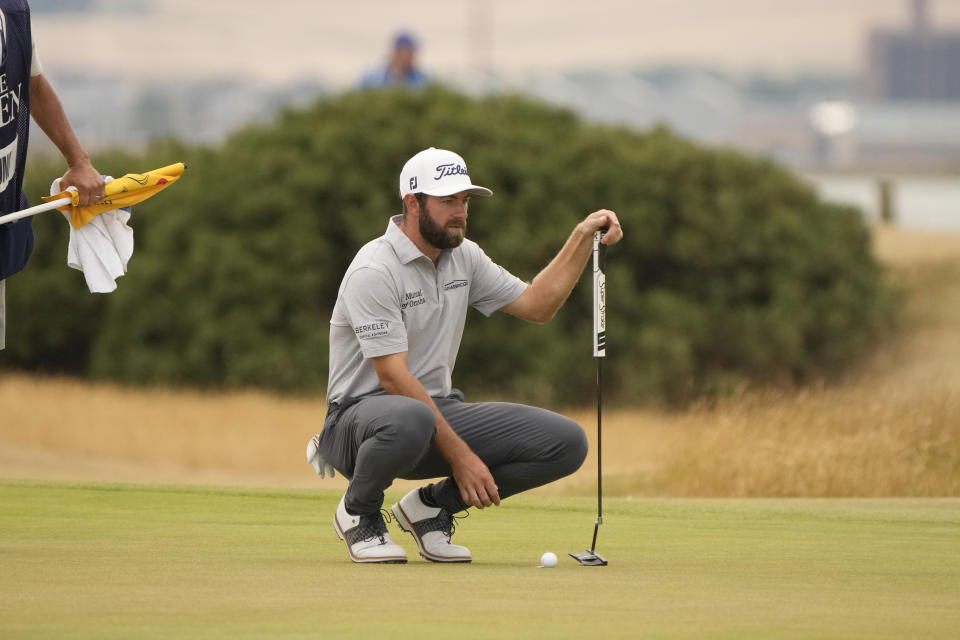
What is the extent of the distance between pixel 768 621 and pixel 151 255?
12.2 m

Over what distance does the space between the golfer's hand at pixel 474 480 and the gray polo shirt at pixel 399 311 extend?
419 millimetres

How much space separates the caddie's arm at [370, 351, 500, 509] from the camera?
5602mm

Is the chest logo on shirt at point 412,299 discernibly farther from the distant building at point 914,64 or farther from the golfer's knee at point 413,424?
the distant building at point 914,64

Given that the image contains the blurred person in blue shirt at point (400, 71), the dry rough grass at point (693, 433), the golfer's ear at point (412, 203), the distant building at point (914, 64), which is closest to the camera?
the golfer's ear at point (412, 203)

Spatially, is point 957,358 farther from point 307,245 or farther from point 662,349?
point 307,245

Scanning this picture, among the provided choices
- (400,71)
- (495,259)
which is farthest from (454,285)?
(400,71)

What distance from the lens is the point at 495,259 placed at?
15.0 meters

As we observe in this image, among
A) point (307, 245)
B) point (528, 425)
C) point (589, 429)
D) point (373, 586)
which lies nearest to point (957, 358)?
point (589, 429)

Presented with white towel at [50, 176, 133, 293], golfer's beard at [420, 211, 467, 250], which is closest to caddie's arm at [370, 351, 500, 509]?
golfer's beard at [420, 211, 467, 250]

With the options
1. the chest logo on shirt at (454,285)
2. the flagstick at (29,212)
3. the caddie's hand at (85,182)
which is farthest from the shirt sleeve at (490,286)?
the flagstick at (29,212)

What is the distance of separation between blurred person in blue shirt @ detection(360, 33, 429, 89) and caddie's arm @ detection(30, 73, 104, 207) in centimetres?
953

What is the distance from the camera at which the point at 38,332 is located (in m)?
16.2

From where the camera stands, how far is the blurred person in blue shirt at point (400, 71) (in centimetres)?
1552

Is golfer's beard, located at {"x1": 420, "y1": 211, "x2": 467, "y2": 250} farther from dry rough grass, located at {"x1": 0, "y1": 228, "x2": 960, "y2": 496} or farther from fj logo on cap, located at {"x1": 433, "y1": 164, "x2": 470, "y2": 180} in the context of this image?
dry rough grass, located at {"x1": 0, "y1": 228, "x2": 960, "y2": 496}
